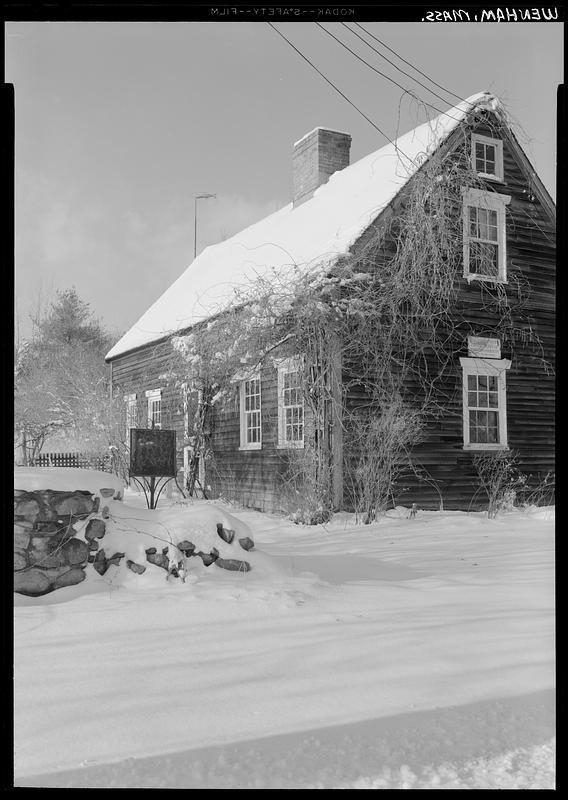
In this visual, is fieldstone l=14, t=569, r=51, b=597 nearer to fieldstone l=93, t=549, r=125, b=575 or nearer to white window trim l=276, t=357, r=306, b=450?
fieldstone l=93, t=549, r=125, b=575

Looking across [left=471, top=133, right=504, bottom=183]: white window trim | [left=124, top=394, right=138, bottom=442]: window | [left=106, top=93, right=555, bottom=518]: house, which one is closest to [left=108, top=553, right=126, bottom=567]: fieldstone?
[left=106, top=93, right=555, bottom=518]: house

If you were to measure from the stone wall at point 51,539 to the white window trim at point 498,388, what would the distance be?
7.78 m

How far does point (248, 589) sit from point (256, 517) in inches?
228

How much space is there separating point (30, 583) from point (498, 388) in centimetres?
905

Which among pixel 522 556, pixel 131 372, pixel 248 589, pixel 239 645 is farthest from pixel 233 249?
pixel 239 645

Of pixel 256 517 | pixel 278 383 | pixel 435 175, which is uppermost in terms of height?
pixel 435 175

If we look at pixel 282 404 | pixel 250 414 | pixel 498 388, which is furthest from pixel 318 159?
pixel 498 388

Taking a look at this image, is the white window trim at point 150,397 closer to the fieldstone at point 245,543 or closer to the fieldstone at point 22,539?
the fieldstone at point 245,543

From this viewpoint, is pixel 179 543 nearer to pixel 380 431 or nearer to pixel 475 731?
pixel 475 731

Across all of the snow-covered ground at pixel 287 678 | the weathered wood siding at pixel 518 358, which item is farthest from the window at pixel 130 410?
the snow-covered ground at pixel 287 678

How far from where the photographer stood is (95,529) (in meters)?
5.05

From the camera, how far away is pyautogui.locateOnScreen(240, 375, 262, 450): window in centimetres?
1249

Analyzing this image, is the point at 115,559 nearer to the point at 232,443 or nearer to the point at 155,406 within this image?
the point at 232,443

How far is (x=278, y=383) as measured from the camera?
11.4 meters
